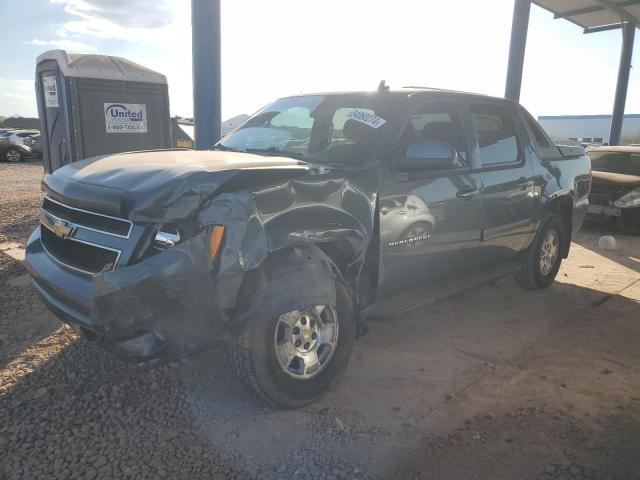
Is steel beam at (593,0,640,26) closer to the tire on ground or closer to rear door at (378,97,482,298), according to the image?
rear door at (378,97,482,298)

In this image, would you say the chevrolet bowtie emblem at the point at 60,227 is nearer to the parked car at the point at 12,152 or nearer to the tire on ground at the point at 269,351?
the tire on ground at the point at 269,351

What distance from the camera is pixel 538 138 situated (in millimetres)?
5109

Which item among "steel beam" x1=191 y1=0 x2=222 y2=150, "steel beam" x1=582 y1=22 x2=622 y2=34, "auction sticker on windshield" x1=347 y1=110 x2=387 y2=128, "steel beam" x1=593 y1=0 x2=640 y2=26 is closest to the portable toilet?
"steel beam" x1=191 y1=0 x2=222 y2=150

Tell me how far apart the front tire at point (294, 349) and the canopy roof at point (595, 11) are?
48.7 ft

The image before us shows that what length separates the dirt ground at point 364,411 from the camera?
8.22ft

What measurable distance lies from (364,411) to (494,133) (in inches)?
109

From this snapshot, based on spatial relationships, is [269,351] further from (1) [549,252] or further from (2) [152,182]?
(1) [549,252]

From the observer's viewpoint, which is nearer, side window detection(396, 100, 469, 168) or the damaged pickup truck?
the damaged pickup truck

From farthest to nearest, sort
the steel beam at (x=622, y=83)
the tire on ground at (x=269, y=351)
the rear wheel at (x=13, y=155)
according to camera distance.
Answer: the rear wheel at (x=13, y=155) < the steel beam at (x=622, y=83) < the tire on ground at (x=269, y=351)

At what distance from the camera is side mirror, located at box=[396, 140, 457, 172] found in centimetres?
341

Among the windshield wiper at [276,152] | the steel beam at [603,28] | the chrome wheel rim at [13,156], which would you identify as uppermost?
the steel beam at [603,28]

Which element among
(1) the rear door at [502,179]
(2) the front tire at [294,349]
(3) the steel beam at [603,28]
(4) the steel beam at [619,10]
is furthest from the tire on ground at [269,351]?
(3) the steel beam at [603,28]

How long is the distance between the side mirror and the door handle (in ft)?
1.35

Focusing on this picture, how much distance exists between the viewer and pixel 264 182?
8.80 ft
